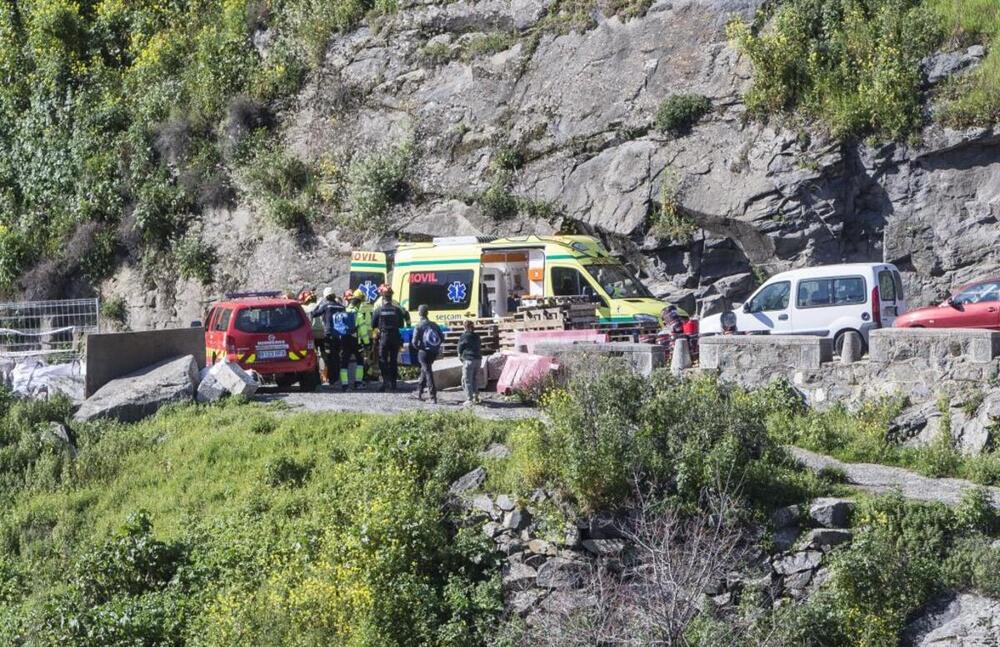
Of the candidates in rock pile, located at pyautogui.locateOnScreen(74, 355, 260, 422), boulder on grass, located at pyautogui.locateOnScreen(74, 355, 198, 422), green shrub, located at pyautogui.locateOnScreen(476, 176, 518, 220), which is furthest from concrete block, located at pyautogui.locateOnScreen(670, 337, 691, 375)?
green shrub, located at pyautogui.locateOnScreen(476, 176, 518, 220)

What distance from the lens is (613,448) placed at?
14.8 m

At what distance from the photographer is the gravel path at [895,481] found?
14.6 meters

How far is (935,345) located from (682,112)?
13.5 meters

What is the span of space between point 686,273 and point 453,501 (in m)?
13.6

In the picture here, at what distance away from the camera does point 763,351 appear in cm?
1831

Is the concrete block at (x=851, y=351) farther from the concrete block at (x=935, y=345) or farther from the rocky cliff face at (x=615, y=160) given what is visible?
the rocky cliff face at (x=615, y=160)

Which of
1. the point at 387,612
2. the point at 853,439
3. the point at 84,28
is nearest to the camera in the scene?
the point at 387,612

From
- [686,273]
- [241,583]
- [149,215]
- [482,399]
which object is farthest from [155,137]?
[241,583]

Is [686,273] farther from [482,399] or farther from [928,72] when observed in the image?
[482,399]

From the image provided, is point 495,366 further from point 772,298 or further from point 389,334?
point 772,298

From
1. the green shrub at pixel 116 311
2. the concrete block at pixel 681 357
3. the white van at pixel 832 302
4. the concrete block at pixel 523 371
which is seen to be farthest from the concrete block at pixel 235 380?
the green shrub at pixel 116 311

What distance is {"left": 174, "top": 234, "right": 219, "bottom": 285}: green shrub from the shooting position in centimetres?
3397

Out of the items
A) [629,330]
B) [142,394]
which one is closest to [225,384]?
[142,394]

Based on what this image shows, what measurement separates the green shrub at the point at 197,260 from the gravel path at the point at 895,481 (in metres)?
20.7
